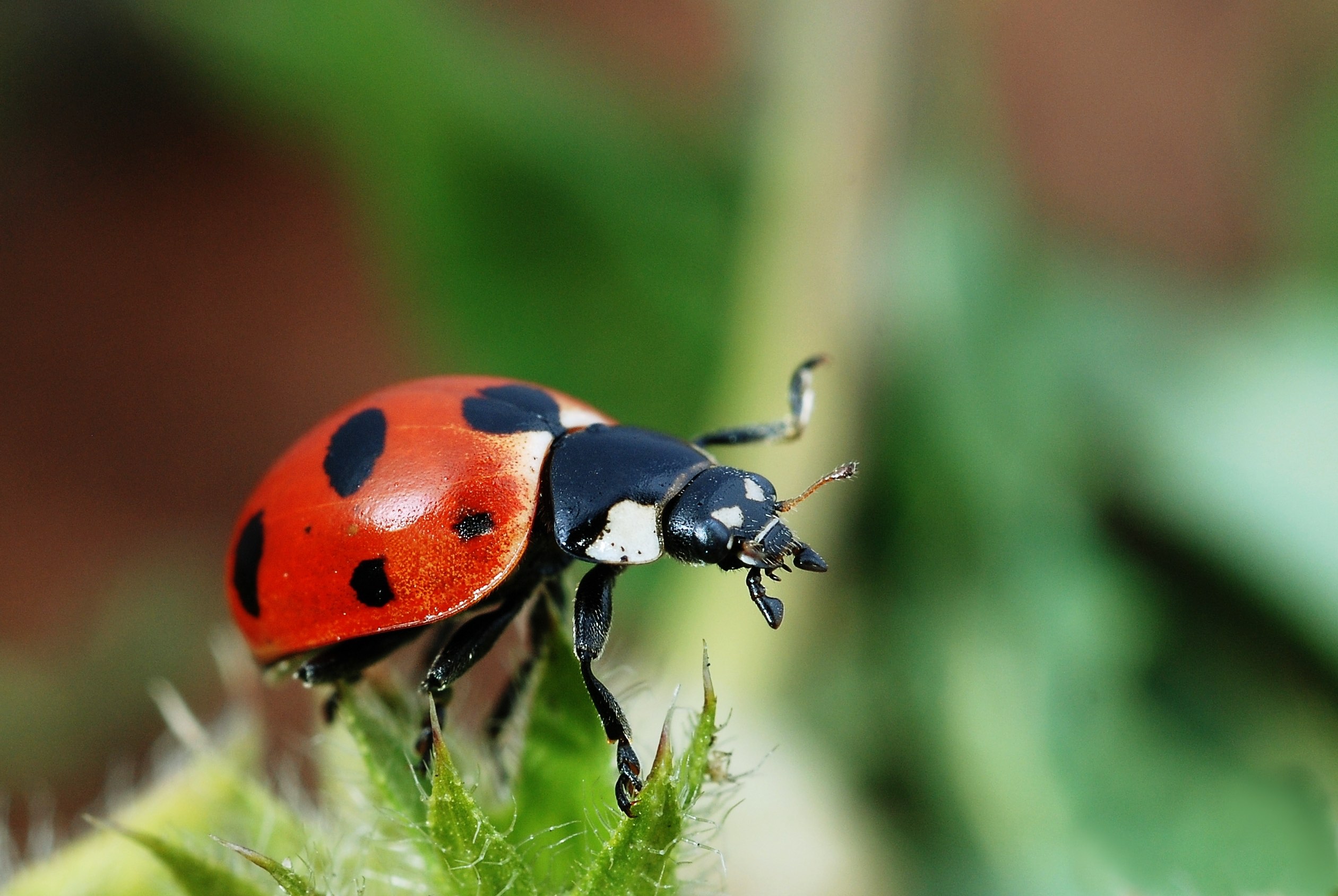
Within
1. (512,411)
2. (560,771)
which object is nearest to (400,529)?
(512,411)

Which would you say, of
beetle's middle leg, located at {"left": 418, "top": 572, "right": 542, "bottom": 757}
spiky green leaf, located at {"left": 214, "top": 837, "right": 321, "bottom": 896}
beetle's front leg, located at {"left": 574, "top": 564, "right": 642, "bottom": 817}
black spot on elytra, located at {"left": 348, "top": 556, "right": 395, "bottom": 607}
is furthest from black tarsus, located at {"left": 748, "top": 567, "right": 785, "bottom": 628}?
spiky green leaf, located at {"left": 214, "top": 837, "right": 321, "bottom": 896}

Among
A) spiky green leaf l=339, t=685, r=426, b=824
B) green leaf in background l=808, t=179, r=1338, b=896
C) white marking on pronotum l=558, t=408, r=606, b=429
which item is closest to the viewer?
spiky green leaf l=339, t=685, r=426, b=824

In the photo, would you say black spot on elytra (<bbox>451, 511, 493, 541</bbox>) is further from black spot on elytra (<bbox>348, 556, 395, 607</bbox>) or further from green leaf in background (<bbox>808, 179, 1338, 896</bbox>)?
green leaf in background (<bbox>808, 179, 1338, 896</bbox>)

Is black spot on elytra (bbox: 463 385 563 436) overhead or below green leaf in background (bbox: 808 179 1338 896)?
overhead

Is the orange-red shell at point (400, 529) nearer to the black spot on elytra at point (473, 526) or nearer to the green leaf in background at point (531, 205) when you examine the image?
the black spot on elytra at point (473, 526)

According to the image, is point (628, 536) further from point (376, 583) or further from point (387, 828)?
point (387, 828)

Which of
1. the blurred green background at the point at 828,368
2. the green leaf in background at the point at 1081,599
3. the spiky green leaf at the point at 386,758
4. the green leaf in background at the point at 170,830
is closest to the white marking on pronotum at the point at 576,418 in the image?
the blurred green background at the point at 828,368

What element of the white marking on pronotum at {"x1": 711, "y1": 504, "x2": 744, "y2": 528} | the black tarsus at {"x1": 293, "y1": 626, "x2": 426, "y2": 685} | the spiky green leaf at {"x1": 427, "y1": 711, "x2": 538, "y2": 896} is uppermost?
the white marking on pronotum at {"x1": 711, "y1": 504, "x2": 744, "y2": 528}

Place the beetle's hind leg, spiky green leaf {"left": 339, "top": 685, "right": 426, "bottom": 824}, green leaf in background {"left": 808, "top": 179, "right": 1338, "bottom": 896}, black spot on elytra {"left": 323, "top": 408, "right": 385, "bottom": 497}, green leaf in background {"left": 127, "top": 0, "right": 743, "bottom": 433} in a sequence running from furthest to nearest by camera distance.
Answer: green leaf in background {"left": 127, "top": 0, "right": 743, "bottom": 433}, green leaf in background {"left": 808, "top": 179, "right": 1338, "bottom": 896}, the beetle's hind leg, black spot on elytra {"left": 323, "top": 408, "right": 385, "bottom": 497}, spiky green leaf {"left": 339, "top": 685, "right": 426, "bottom": 824}
